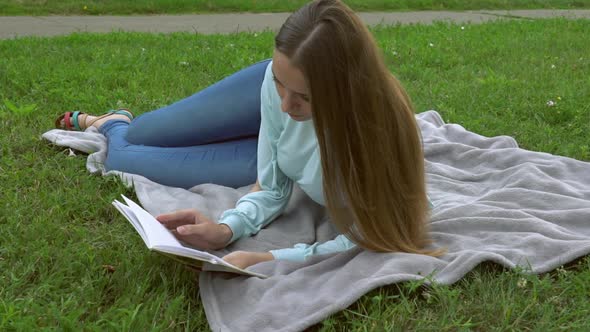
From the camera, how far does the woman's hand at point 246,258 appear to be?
2.34m

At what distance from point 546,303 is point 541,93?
120 inches

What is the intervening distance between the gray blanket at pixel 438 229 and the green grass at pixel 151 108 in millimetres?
63

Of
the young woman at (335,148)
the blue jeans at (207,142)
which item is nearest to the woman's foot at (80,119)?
the blue jeans at (207,142)

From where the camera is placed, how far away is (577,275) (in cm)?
234

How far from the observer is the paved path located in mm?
7699

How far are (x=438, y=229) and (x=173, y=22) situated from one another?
656cm

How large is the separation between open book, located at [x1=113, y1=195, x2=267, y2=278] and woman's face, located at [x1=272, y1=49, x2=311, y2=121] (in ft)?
1.70

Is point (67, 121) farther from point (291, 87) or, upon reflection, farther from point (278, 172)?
point (291, 87)

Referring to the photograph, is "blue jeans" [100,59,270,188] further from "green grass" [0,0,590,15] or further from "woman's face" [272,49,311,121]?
"green grass" [0,0,590,15]

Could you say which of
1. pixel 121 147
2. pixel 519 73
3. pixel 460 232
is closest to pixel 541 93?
pixel 519 73

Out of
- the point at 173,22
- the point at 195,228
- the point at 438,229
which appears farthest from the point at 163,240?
Result: the point at 173,22

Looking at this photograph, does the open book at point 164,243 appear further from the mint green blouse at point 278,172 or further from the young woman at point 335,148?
the mint green blouse at point 278,172

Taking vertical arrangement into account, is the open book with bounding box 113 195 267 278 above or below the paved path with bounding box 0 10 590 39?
above

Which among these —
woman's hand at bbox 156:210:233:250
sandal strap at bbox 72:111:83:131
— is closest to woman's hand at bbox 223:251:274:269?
woman's hand at bbox 156:210:233:250
